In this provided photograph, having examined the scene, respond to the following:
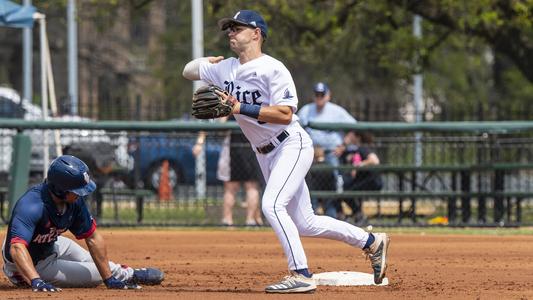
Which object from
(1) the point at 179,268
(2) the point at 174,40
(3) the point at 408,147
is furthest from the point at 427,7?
(2) the point at 174,40

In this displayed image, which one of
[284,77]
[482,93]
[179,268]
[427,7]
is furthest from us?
[482,93]

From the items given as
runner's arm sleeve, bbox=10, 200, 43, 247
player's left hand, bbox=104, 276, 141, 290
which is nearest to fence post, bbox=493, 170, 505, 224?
player's left hand, bbox=104, 276, 141, 290

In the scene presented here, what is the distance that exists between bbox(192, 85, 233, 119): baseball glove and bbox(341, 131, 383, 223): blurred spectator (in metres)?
7.68

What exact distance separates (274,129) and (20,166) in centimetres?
744

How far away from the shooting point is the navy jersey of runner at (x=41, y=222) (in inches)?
346

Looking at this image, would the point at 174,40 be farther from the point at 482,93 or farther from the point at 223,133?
the point at 223,133

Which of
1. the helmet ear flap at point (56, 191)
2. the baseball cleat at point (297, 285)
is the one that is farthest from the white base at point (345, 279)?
the helmet ear flap at point (56, 191)

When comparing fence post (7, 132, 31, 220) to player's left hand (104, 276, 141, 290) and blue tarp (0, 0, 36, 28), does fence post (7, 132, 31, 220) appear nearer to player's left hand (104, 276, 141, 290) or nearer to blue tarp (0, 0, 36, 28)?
blue tarp (0, 0, 36, 28)

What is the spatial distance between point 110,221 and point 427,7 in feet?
24.4

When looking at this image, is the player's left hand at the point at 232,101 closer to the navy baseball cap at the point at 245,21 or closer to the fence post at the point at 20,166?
the navy baseball cap at the point at 245,21

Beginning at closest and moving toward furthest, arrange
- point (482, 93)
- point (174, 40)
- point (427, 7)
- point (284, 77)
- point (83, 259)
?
point (284, 77) < point (83, 259) < point (427, 7) < point (174, 40) < point (482, 93)

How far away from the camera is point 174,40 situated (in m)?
37.5

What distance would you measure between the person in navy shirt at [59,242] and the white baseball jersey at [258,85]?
116cm

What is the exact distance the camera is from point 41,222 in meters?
8.89
